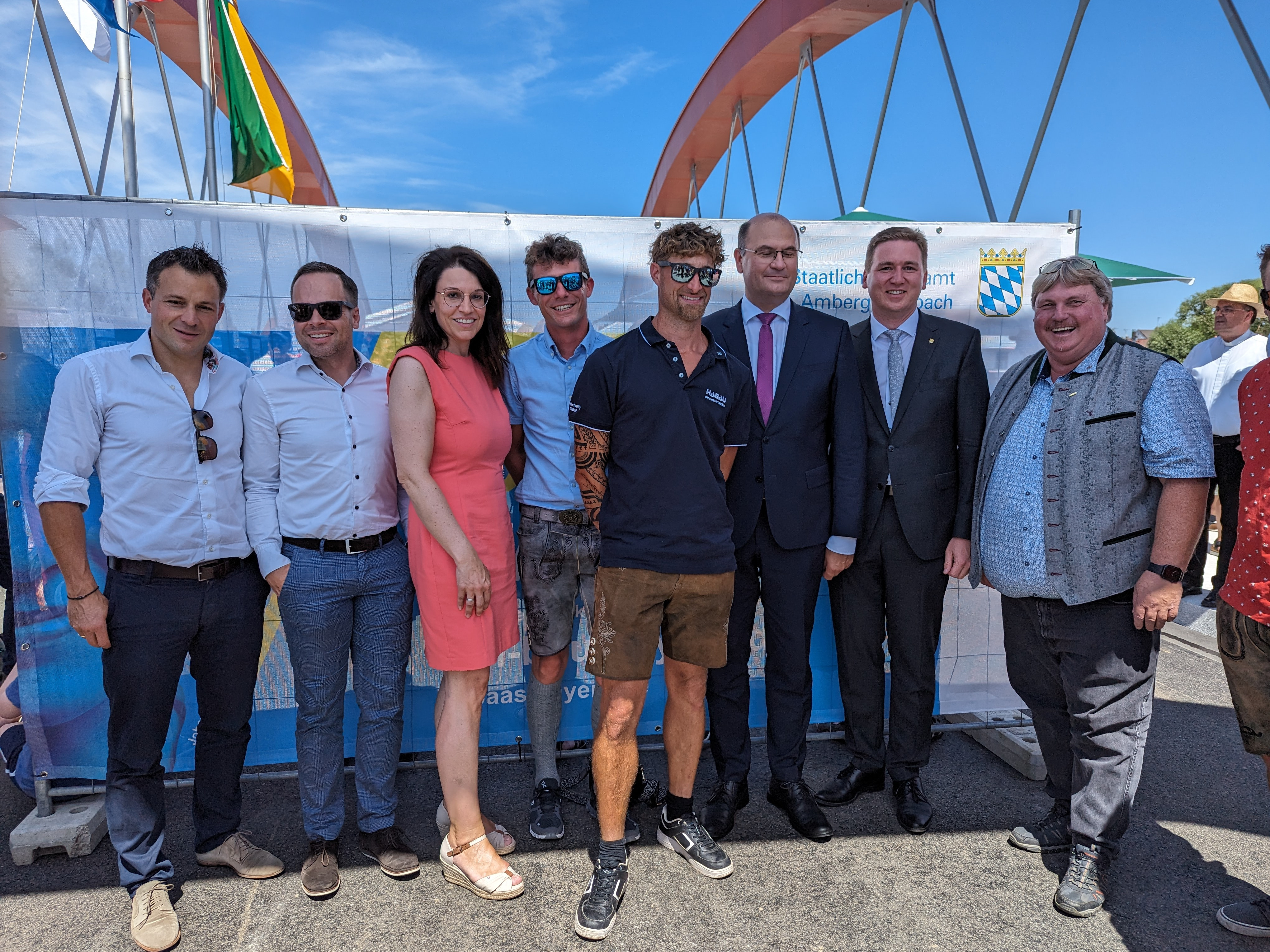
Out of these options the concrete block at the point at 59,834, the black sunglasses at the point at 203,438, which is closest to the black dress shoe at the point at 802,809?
the black sunglasses at the point at 203,438

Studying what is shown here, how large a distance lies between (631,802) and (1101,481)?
1.95m

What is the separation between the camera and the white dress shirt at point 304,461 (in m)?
2.18

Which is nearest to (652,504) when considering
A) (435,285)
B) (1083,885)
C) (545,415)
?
(545,415)

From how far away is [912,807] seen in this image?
2656 mm

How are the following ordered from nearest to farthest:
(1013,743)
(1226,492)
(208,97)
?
(1013,743) < (208,97) < (1226,492)

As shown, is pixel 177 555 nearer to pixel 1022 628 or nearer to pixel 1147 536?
pixel 1022 628

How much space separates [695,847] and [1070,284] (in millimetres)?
2128

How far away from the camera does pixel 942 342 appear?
8.52ft

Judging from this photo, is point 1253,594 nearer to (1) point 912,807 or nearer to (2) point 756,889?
(1) point 912,807

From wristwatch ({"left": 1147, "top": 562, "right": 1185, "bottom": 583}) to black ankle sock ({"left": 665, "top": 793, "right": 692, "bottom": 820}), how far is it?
1584mm

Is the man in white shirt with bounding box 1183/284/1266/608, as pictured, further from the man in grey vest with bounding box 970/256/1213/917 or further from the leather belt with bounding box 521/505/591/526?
the leather belt with bounding box 521/505/591/526

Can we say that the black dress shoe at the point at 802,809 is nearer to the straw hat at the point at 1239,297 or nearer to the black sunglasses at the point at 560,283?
the black sunglasses at the point at 560,283

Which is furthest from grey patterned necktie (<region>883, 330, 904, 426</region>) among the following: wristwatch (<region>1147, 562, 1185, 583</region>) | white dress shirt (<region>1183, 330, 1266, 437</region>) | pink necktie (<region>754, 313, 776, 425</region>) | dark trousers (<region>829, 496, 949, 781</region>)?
white dress shirt (<region>1183, 330, 1266, 437</region>)

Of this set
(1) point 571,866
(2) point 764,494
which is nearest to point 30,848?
(1) point 571,866
